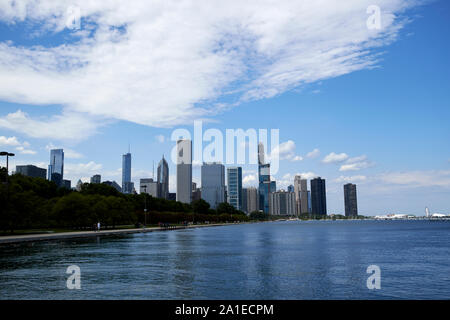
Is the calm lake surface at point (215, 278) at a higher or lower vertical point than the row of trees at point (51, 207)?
lower

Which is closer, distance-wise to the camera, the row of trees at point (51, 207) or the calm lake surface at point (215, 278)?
the calm lake surface at point (215, 278)

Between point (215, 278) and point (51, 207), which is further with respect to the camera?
point (51, 207)

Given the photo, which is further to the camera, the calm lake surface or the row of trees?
the row of trees

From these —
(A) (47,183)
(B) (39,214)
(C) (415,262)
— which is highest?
(A) (47,183)

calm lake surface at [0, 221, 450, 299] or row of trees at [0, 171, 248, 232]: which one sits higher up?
row of trees at [0, 171, 248, 232]

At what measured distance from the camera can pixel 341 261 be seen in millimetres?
45594

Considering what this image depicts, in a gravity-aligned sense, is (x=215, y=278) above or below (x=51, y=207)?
below
